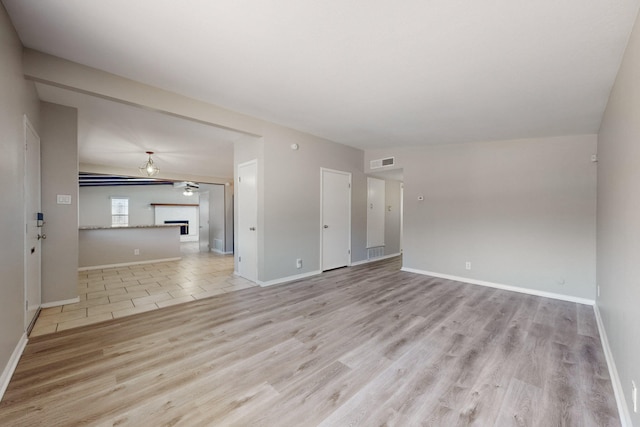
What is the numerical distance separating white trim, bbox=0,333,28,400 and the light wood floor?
0.05 meters

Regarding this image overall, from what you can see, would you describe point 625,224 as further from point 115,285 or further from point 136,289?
point 115,285

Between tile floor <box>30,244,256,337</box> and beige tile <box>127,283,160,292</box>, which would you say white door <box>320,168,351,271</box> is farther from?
beige tile <box>127,283,160,292</box>

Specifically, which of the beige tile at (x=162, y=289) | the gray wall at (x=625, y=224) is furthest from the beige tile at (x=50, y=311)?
the gray wall at (x=625, y=224)

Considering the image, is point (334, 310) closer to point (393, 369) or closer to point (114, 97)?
point (393, 369)

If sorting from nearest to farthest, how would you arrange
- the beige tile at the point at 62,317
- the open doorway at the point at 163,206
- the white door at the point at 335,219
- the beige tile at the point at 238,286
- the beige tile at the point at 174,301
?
the beige tile at the point at 62,317, the beige tile at the point at 174,301, the beige tile at the point at 238,286, the white door at the point at 335,219, the open doorway at the point at 163,206

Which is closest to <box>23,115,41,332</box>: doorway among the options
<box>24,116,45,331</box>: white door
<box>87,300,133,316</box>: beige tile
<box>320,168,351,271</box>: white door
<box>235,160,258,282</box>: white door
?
<box>24,116,45,331</box>: white door

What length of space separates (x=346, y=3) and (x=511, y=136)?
12.3 ft

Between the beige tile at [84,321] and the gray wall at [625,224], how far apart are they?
4407mm

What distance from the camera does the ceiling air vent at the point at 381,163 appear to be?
552cm

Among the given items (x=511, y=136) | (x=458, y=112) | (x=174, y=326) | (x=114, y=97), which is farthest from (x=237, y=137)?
(x=511, y=136)

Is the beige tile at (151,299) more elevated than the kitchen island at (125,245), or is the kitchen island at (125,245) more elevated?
the kitchen island at (125,245)

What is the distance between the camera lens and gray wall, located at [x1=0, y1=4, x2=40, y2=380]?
1.72 metres

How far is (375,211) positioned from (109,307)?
5.20m

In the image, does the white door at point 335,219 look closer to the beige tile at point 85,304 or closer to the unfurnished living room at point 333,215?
the unfurnished living room at point 333,215
